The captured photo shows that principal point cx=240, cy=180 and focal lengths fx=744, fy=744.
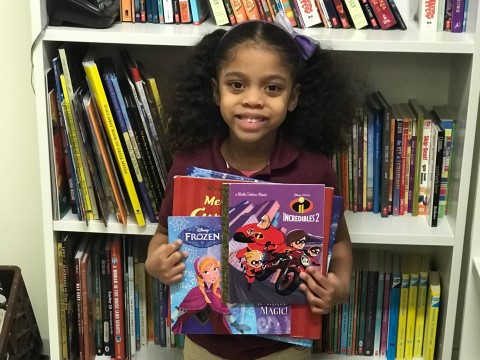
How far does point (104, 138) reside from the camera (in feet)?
4.54

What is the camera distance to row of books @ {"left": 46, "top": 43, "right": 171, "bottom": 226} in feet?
4.46

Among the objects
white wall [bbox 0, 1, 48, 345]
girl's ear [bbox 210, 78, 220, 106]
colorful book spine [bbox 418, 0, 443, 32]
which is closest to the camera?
girl's ear [bbox 210, 78, 220, 106]

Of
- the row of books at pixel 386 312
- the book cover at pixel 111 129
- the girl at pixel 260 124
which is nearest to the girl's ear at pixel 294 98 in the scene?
the girl at pixel 260 124

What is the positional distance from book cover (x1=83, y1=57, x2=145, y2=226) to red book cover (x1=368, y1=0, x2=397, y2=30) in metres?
0.52

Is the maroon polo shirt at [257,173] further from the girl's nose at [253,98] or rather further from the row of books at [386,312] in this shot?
the row of books at [386,312]

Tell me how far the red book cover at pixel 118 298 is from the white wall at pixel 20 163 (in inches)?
12.5

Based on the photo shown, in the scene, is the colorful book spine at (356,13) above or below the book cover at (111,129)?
above

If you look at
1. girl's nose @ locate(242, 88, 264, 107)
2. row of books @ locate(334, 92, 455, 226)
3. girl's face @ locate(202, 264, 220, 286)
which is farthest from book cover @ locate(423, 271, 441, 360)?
girl's nose @ locate(242, 88, 264, 107)

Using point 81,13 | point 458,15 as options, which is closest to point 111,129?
point 81,13

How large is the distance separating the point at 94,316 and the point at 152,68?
0.54m

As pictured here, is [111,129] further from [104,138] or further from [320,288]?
[320,288]

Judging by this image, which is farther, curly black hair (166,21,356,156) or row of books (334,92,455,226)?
row of books (334,92,455,226)

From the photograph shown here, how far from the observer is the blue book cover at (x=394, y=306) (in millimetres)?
1574

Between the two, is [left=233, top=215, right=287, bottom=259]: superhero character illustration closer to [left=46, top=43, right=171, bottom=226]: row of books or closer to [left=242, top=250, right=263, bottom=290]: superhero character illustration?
[left=242, top=250, right=263, bottom=290]: superhero character illustration
